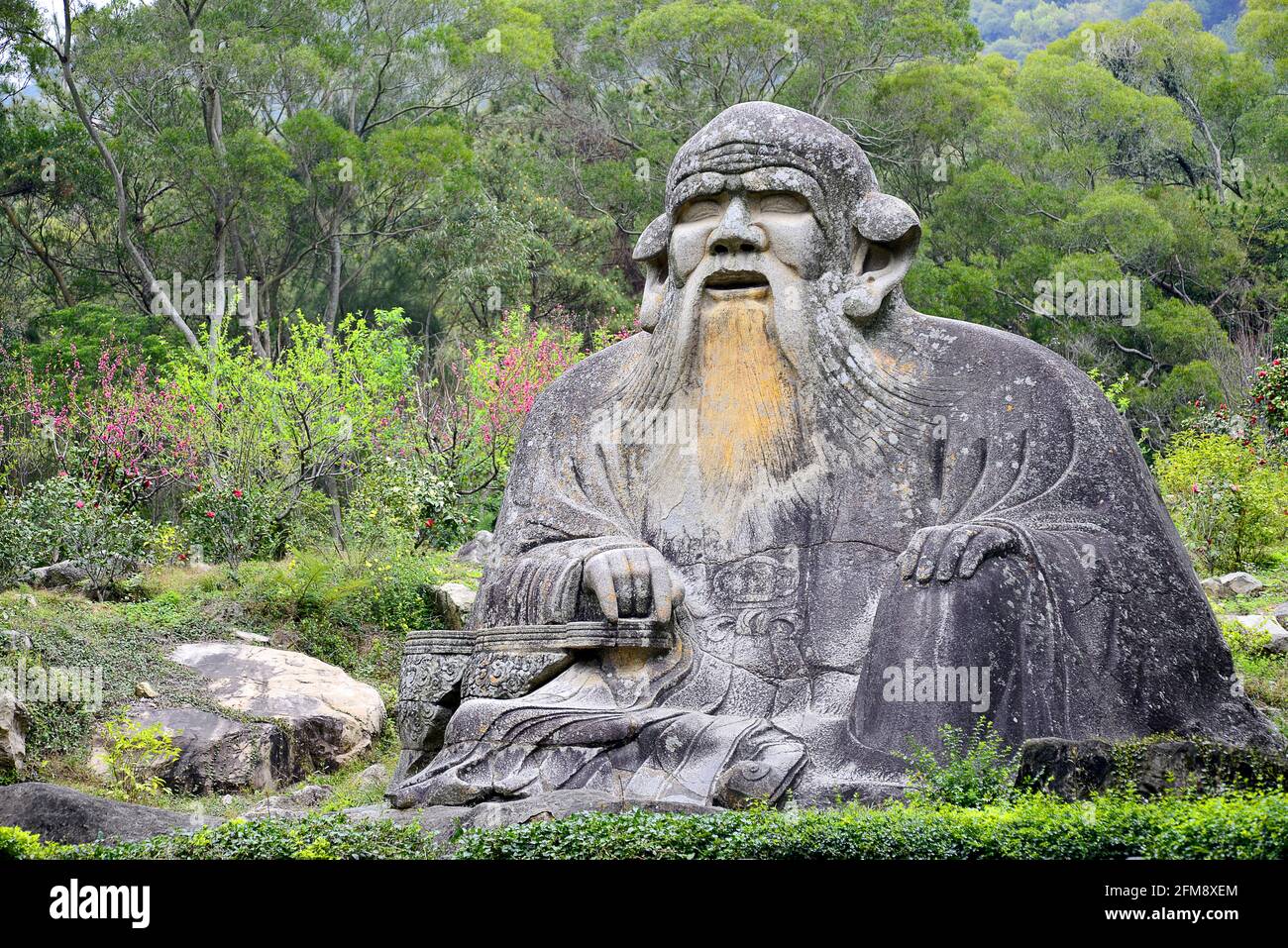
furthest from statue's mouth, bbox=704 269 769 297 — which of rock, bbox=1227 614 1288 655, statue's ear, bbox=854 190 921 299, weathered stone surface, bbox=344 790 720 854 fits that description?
rock, bbox=1227 614 1288 655

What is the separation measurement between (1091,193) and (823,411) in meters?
22.5

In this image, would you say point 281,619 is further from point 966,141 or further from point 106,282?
point 966,141

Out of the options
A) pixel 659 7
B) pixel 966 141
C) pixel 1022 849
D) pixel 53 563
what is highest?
pixel 659 7

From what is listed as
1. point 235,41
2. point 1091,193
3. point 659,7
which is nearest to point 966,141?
point 1091,193

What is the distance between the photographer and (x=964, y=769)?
6.68 meters

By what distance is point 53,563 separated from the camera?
15.3 m

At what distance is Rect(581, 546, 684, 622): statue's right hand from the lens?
7.83 meters

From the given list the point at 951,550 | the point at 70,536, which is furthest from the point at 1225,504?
the point at 70,536

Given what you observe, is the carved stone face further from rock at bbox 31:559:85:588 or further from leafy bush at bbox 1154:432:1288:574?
rock at bbox 31:559:85:588

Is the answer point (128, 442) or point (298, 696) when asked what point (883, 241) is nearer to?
point (298, 696)

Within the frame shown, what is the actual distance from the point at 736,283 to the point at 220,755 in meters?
4.80

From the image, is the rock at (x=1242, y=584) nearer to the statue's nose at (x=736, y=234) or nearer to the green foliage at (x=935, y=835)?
the statue's nose at (x=736, y=234)

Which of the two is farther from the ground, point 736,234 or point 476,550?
point 736,234

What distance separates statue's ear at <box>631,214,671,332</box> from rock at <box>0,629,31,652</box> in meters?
5.75
